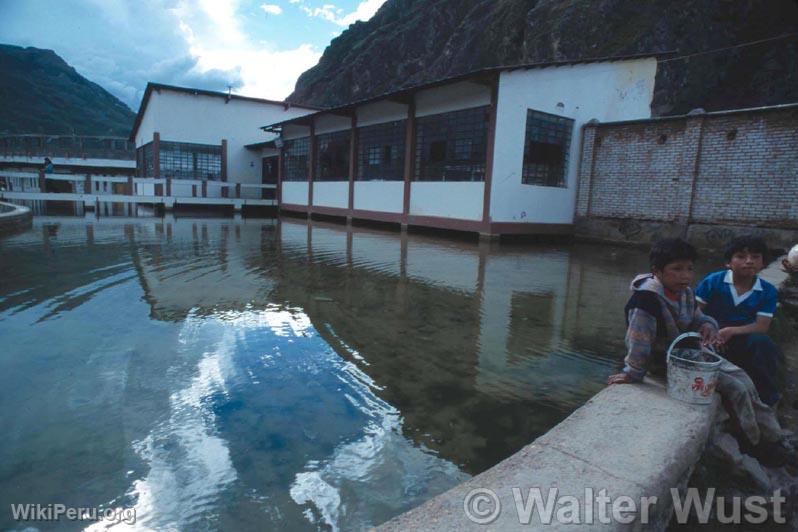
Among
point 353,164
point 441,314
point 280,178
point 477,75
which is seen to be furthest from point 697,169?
point 280,178

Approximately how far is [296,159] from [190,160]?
23.1 feet

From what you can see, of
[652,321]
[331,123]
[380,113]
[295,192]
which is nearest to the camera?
[652,321]

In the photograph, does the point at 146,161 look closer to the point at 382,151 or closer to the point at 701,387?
the point at 382,151

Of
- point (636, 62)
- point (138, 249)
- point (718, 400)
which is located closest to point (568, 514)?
point (718, 400)

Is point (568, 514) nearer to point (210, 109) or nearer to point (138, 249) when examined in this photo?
point (138, 249)

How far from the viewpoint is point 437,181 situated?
1367 centimetres

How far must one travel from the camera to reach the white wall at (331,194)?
17.8m

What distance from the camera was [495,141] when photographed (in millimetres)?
11789

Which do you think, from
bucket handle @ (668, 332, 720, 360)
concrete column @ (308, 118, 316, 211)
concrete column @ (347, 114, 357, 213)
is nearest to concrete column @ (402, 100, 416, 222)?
concrete column @ (347, 114, 357, 213)

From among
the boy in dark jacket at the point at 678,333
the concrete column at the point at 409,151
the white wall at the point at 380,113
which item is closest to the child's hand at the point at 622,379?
the boy in dark jacket at the point at 678,333

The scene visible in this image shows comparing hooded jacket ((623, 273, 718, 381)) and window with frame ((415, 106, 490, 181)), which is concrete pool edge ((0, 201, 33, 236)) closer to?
window with frame ((415, 106, 490, 181))

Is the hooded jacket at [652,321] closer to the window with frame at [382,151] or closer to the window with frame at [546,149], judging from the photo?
the window with frame at [546,149]

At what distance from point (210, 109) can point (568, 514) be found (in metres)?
Answer: 27.1

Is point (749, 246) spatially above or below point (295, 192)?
below
